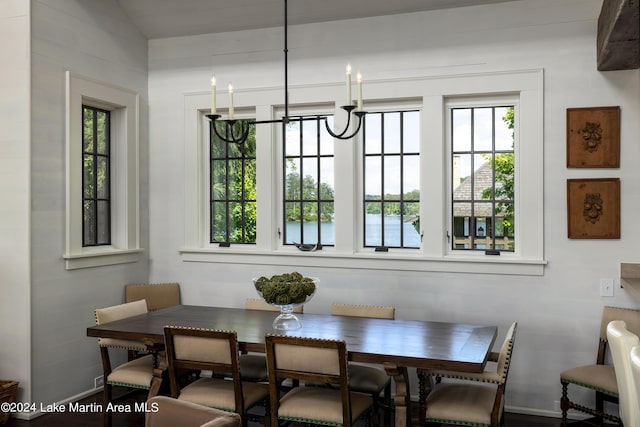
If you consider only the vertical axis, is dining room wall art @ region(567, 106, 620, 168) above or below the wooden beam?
below

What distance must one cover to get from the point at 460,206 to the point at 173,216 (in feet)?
7.94

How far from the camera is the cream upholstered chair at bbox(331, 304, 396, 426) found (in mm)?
3486

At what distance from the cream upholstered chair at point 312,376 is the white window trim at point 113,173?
2.05 metres

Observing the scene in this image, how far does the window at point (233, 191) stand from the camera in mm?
4934

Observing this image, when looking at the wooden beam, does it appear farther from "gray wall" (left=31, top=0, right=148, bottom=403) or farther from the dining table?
"gray wall" (left=31, top=0, right=148, bottom=403)

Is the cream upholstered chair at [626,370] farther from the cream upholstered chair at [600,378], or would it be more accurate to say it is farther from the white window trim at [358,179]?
the white window trim at [358,179]

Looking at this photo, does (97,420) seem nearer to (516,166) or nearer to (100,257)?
(100,257)

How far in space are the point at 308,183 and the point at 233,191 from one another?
690 millimetres

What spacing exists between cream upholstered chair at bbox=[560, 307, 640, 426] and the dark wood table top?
68 centimetres

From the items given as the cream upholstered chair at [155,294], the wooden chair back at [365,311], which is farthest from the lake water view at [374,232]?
the cream upholstered chair at [155,294]

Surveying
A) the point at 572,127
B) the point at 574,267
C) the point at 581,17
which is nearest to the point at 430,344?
the point at 574,267

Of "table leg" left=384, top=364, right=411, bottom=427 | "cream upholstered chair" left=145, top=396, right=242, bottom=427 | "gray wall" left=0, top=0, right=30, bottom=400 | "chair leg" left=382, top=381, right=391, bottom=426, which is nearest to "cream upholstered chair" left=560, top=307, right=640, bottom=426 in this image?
"chair leg" left=382, top=381, right=391, bottom=426

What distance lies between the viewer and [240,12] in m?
4.68

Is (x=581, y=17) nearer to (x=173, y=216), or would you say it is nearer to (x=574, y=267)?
(x=574, y=267)
